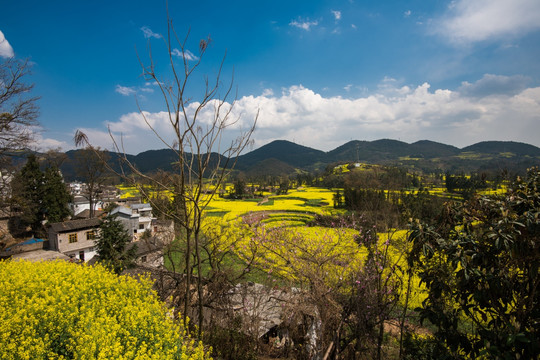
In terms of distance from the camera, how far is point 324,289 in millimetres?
5496

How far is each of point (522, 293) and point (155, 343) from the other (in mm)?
4767

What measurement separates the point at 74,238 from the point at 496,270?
25.8 m

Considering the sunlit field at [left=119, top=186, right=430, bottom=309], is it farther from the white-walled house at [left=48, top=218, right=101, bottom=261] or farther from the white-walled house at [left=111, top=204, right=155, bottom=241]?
the white-walled house at [left=111, top=204, right=155, bottom=241]

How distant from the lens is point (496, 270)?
326cm

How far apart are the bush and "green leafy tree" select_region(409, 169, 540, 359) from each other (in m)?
3.51

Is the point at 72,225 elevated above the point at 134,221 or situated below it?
above

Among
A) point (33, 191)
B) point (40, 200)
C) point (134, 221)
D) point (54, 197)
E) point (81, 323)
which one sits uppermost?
point (33, 191)

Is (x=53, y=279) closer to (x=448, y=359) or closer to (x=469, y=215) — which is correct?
(x=448, y=359)

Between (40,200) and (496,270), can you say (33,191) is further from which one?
(496,270)

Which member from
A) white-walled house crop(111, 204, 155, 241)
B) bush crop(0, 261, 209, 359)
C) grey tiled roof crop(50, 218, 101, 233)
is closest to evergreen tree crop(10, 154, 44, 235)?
white-walled house crop(111, 204, 155, 241)

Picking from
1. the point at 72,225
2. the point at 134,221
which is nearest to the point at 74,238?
the point at 72,225

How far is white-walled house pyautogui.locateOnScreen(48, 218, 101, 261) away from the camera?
1961 centimetres

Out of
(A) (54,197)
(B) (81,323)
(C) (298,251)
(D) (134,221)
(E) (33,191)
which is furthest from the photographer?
(D) (134,221)

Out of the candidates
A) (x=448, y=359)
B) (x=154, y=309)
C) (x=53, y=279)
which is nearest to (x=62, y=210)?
(x=53, y=279)
